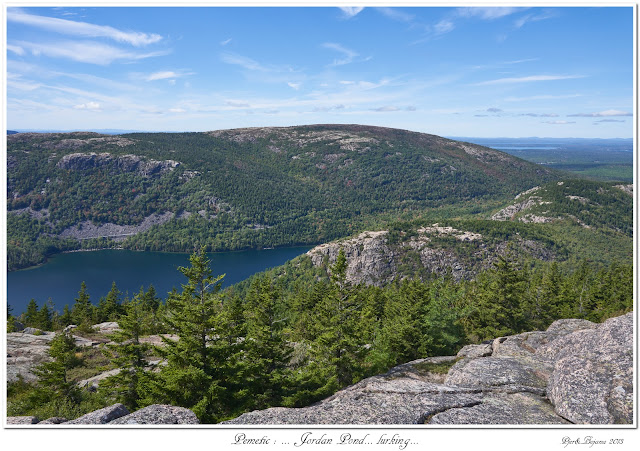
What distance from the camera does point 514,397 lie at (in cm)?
1330

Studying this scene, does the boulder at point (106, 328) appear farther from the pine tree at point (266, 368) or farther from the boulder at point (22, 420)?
the boulder at point (22, 420)

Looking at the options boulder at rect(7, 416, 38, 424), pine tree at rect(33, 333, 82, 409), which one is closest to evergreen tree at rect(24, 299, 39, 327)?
pine tree at rect(33, 333, 82, 409)

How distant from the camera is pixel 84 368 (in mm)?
38719

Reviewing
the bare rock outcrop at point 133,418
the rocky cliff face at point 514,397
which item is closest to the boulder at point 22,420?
the bare rock outcrop at point 133,418

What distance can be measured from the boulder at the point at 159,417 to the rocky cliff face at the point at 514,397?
1.71m

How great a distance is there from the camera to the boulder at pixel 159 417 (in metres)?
11.8

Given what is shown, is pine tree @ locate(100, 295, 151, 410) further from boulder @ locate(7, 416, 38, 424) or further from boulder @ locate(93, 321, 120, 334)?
boulder @ locate(93, 321, 120, 334)

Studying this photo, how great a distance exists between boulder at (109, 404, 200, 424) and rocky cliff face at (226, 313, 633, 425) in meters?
1.71

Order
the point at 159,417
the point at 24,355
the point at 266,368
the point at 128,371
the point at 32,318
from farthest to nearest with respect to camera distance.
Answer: the point at 32,318 → the point at 24,355 → the point at 128,371 → the point at 266,368 → the point at 159,417

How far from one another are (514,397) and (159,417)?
12.8 m

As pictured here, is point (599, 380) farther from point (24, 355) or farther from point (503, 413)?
point (24, 355)

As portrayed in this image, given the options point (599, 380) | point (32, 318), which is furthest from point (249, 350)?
point (32, 318)

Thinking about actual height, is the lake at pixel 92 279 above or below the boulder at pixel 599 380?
below
